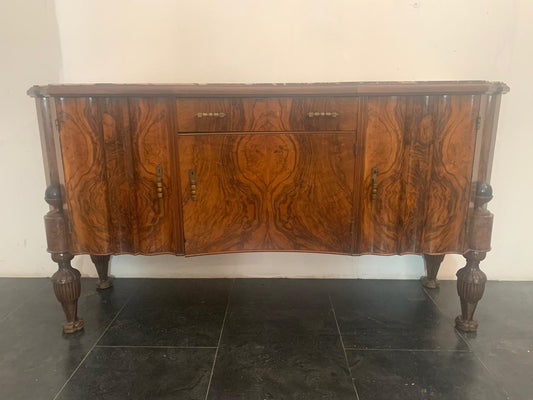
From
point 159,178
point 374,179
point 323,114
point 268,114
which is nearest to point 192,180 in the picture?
point 159,178

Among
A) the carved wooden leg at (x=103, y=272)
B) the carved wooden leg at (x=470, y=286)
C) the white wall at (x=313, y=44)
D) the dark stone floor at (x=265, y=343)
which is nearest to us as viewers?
the dark stone floor at (x=265, y=343)

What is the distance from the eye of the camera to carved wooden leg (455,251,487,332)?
4.65 feet

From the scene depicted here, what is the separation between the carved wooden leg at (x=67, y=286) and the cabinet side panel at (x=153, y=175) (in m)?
0.31

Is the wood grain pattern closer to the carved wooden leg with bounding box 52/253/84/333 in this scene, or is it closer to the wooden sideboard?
the wooden sideboard

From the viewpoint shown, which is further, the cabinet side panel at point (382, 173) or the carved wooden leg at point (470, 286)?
the carved wooden leg at point (470, 286)

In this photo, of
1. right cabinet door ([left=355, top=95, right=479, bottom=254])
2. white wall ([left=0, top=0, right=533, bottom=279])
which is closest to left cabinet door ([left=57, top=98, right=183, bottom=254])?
white wall ([left=0, top=0, right=533, bottom=279])

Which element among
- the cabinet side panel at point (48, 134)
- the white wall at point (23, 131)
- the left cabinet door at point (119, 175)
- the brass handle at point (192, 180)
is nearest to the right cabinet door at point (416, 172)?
the brass handle at point (192, 180)

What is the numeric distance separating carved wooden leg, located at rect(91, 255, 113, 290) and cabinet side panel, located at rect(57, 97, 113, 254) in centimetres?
49

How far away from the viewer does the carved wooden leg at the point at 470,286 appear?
142cm

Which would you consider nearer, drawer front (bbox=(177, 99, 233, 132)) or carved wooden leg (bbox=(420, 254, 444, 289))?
drawer front (bbox=(177, 99, 233, 132))

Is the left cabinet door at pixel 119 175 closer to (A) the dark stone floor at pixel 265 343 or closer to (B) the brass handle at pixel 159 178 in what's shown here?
(B) the brass handle at pixel 159 178

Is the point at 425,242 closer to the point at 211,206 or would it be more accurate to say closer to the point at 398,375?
the point at 398,375

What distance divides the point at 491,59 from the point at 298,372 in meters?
1.70

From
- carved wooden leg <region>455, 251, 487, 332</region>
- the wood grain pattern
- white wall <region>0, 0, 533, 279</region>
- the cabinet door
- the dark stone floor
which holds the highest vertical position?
white wall <region>0, 0, 533, 279</region>
